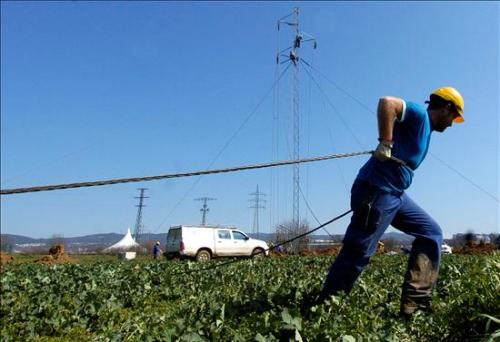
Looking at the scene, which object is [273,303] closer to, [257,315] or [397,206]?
[257,315]

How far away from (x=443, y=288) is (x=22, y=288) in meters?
6.46

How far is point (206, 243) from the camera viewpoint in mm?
27281

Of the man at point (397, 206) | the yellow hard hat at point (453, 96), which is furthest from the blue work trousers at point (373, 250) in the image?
the yellow hard hat at point (453, 96)

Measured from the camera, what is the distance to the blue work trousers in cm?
404

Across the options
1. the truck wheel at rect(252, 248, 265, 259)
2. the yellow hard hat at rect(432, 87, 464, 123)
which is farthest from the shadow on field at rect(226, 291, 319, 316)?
the yellow hard hat at rect(432, 87, 464, 123)

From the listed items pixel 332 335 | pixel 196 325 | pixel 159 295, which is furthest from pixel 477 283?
pixel 159 295

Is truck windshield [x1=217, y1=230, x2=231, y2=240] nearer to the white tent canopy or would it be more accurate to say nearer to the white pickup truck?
the white pickup truck

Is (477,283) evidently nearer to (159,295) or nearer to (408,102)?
(408,102)

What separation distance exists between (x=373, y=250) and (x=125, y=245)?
284 ft

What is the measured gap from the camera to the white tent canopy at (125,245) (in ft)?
264

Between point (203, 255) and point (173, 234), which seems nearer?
point (203, 255)

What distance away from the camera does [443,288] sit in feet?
16.1

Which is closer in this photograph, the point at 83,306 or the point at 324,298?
the point at 324,298

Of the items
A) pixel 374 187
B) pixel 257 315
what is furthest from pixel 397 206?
pixel 257 315
